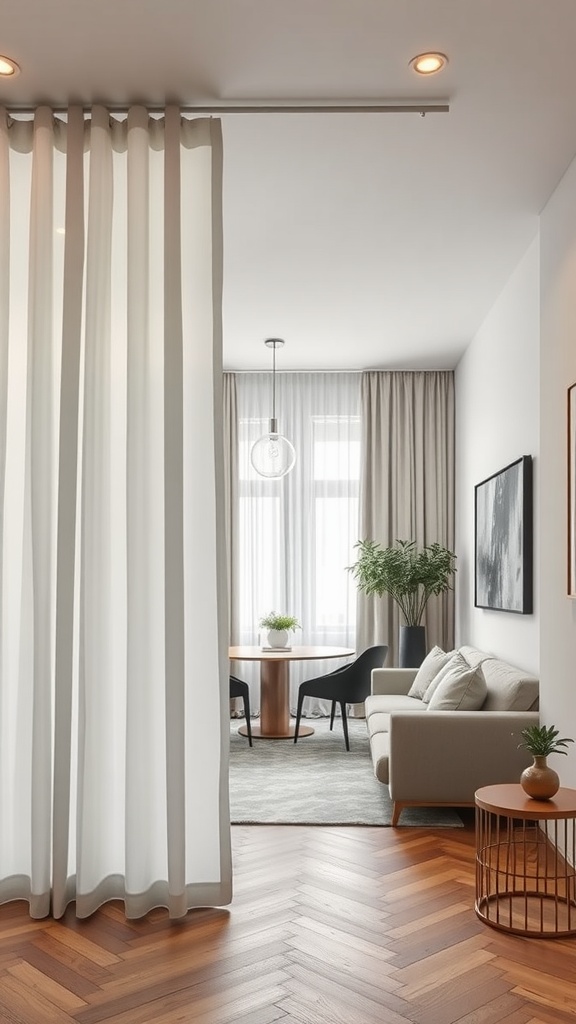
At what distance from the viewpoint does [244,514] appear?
8.21m

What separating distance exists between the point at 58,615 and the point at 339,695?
3.41 meters

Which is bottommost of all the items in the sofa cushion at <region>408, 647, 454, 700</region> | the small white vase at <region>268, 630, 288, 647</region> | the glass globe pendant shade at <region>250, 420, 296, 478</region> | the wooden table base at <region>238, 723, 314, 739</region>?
the wooden table base at <region>238, 723, 314, 739</region>

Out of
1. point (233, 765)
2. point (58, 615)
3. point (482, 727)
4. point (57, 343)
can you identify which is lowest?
point (233, 765)

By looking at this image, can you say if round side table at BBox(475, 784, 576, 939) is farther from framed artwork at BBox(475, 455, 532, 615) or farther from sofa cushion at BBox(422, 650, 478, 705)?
framed artwork at BBox(475, 455, 532, 615)

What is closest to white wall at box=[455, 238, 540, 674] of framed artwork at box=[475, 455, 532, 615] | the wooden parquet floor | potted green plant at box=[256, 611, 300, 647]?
framed artwork at box=[475, 455, 532, 615]

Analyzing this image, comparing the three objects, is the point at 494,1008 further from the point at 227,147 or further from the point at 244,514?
the point at 244,514

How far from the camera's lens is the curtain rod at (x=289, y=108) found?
3.44m

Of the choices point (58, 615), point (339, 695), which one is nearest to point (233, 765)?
point (339, 695)

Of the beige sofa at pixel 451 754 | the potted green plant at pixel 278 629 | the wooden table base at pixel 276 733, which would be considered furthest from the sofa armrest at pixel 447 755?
the potted green plant at pixel 278 629

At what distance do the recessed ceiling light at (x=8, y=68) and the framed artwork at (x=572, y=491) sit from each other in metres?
2.42

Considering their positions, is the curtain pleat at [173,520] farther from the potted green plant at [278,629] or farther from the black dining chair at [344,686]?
the potted green plant at [278,629]

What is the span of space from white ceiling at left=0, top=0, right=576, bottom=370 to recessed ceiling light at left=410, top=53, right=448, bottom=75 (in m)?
0.04

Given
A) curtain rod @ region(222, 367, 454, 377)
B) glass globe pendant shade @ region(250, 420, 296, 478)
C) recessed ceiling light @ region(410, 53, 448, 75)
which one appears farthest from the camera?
curtain rod @ region(222, 367, 454, 377)

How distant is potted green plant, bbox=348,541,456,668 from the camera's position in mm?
7301
